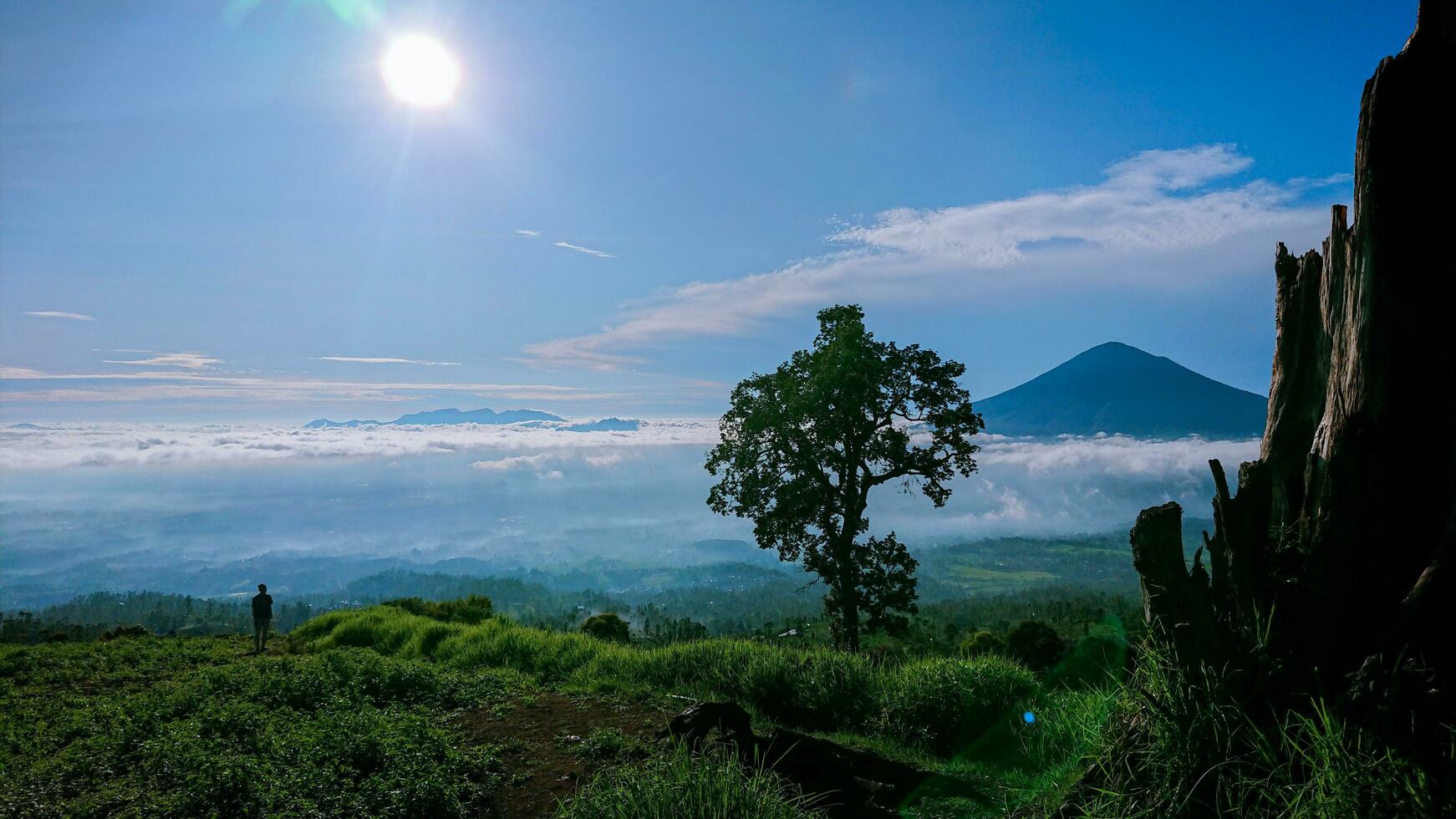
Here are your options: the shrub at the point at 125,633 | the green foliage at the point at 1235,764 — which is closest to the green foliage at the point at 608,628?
the shrub at the point at 125,633

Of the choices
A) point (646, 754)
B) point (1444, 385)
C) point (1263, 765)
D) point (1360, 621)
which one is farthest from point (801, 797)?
point (1444, 385)

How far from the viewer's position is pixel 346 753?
7648mm

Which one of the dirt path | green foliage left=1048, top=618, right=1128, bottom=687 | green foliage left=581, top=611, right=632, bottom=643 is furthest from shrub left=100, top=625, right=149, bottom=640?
green foliage left=1048, top=618, right=1128, bottom=687

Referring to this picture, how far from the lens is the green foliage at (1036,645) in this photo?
61.3 feet

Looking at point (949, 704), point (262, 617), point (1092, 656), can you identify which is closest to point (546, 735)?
point (949, 704)

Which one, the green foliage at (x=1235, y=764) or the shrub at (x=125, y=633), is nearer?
the green foliage at (x=1235, y=764)

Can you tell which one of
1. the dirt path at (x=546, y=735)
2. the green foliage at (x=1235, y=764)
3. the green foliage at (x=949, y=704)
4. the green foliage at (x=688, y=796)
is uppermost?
the green foliage at (x=1235, y=764)

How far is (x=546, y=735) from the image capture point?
29.5ft

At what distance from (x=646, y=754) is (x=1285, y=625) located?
240 inches

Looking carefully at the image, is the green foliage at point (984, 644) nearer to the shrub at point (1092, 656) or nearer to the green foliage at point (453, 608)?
the shrub at point (1092, 656)

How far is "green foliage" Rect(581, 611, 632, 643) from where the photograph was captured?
20453 mm

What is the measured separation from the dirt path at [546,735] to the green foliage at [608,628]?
928cm

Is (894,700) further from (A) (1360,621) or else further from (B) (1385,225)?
(B) (1385,225)

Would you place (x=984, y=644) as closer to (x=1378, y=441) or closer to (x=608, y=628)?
(x=608, y=628)
